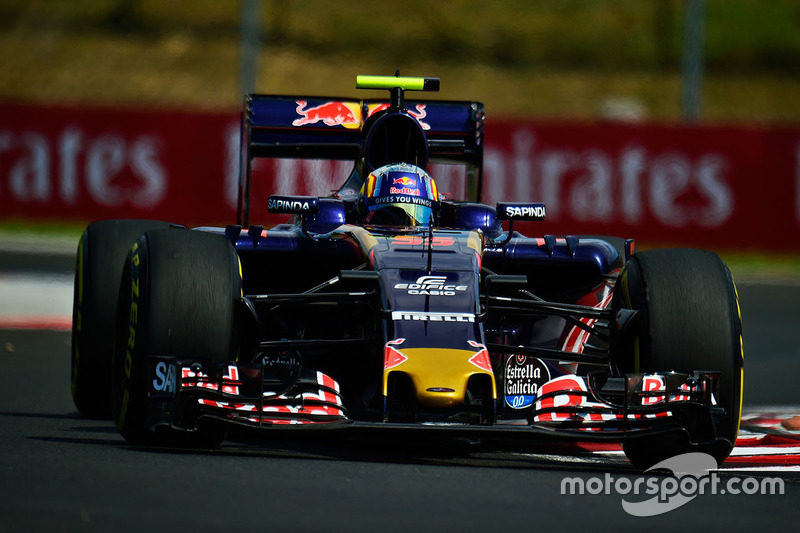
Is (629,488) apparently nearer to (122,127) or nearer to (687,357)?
(687,357)

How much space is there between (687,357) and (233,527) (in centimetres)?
243

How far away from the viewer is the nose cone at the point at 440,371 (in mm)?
5781

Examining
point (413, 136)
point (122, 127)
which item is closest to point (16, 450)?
point (413, 136)

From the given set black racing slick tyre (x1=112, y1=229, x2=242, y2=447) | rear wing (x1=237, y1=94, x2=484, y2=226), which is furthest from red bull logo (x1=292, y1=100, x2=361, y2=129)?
black racing slick tyre (x1=112, y1=229, x2=242, y2=447)

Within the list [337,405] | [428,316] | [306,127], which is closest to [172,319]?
[337,405]

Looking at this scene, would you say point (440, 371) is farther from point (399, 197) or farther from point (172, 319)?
point (399, 197)

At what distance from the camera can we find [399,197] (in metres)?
7.80

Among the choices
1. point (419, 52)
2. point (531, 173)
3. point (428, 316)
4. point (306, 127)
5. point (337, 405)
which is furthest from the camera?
point (419, 52)

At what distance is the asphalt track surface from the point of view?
4.70 metres

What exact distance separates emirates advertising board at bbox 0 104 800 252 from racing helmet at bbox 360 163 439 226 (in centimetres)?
1007

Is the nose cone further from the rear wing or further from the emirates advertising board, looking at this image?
the emirates advertising board

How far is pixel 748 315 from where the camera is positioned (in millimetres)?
14180
